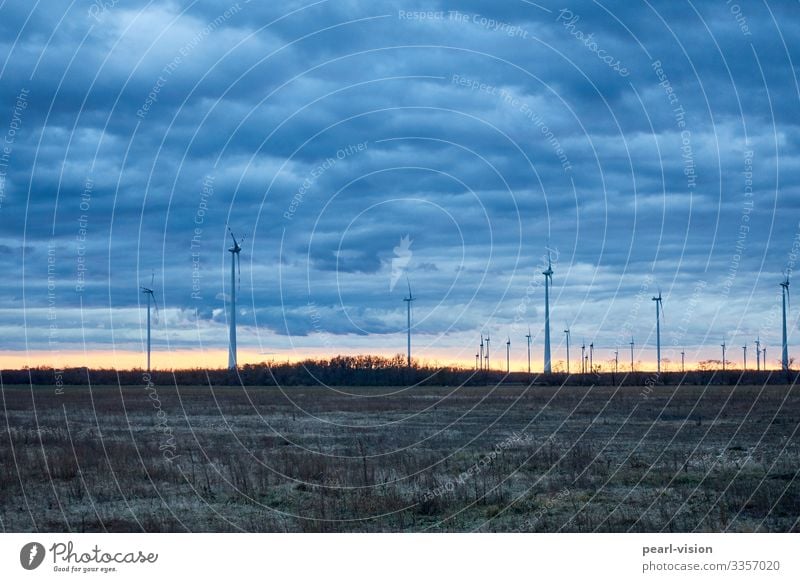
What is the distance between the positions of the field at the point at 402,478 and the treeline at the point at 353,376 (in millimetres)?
103036

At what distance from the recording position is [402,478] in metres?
34.0

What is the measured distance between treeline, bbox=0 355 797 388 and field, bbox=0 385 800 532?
338ft

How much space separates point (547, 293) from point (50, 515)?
353 ft

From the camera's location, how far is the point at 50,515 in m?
28.2

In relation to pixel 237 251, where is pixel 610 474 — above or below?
below

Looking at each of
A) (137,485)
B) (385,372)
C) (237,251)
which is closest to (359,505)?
(137,485)

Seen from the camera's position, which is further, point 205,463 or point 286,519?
point 205,463

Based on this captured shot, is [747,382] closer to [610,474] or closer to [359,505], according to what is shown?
[610,474]
